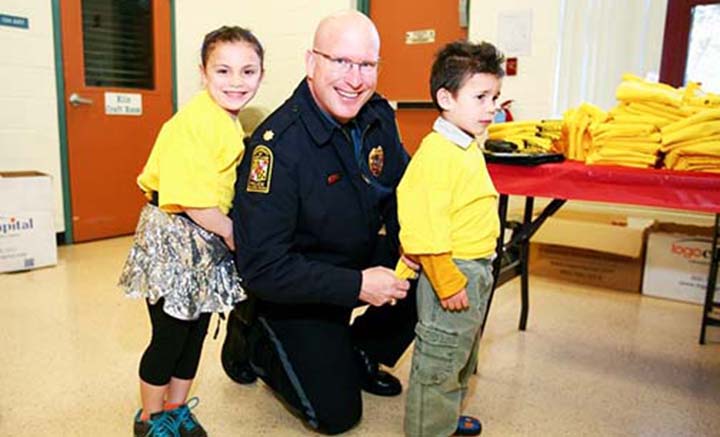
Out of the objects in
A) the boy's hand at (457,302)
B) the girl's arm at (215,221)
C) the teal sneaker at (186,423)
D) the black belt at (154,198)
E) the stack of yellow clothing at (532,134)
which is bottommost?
the teal sneaker at (186,423)

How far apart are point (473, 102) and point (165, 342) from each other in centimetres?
99

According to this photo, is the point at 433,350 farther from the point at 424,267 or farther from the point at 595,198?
the point at 595,198

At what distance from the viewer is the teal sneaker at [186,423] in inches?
61.9

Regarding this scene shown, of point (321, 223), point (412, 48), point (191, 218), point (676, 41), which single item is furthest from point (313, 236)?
point (412, 48)

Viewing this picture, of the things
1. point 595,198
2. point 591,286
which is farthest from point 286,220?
point 591,286

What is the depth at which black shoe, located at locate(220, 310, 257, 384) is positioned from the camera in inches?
73.6

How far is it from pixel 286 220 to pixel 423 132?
9.25ft

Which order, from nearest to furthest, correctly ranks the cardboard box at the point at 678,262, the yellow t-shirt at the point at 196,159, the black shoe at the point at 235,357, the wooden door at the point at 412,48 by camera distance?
the yellow t-shirt at the point at 196,159, the black shoe at the point at 235,357, the cardboard box at the point at 678,262, the wooden door at the point at 412,48

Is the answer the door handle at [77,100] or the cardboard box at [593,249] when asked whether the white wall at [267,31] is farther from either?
the cardboard box at [593,249]

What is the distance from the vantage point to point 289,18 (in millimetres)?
4461

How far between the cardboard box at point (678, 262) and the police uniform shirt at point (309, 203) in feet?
6.11

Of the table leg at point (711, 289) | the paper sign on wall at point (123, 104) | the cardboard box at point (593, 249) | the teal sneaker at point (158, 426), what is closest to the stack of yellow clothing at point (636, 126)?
the table leg at point (711, 289)

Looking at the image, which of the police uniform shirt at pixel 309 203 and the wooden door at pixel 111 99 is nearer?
the police uniform shirt at pixel 309 203

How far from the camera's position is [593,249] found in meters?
3.07
